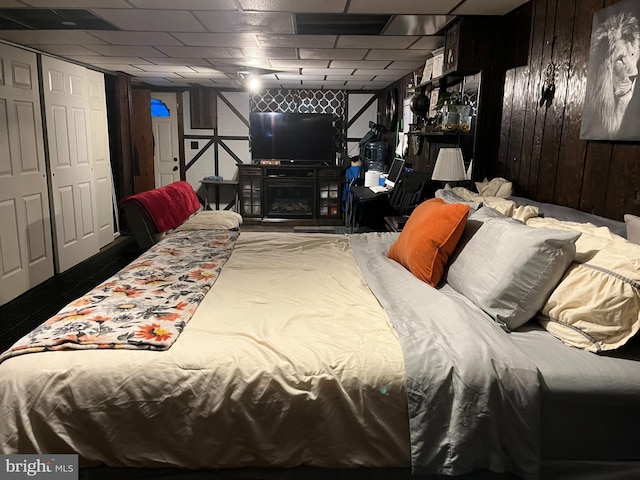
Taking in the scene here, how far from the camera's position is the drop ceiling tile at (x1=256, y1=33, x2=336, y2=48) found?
A: 12.6 ft

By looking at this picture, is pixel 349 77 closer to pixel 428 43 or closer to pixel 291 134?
pixel 291 134

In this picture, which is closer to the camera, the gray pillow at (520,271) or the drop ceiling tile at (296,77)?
the gray pillow at (520,271)

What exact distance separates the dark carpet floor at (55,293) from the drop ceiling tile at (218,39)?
90.6 inches

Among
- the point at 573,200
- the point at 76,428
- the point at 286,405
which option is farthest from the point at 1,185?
the point at 573,200

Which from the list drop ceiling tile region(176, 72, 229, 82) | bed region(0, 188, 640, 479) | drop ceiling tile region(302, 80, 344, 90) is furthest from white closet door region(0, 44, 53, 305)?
drop ceiling tile region(302, 80, 344, 90)

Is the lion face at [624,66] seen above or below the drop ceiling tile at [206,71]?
below

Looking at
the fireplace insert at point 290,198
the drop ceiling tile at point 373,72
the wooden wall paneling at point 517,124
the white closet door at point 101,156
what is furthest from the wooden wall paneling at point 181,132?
the wooden wall paneling at point 517,124

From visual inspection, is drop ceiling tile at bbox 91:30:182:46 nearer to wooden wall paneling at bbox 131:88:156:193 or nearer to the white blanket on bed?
wooden wall paneling at bbox 131:88:156:193

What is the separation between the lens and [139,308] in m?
1.92

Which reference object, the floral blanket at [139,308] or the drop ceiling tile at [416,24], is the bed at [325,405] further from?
the drop ceiling tile at [416,24]

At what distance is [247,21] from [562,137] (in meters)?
2.16

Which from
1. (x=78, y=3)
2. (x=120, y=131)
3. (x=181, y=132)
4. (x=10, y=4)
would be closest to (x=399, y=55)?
(x=78, y=3)

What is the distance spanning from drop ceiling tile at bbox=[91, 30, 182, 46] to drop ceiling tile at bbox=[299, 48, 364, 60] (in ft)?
3.81

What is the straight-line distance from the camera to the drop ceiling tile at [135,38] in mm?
3760
